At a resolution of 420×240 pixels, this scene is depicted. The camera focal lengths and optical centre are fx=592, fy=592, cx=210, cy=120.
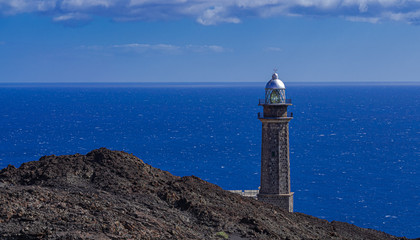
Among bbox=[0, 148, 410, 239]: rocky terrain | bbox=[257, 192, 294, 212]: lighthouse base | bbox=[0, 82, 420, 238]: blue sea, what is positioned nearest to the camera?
bbox=[0, 148, 410, 239]: rocky terrain

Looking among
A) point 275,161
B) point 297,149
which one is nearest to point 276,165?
point 275,161

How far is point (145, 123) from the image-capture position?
504 feet

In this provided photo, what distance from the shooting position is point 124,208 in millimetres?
20016

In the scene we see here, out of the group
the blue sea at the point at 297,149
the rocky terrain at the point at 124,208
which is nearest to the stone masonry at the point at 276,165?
the rocky terrain at the point at 124,208

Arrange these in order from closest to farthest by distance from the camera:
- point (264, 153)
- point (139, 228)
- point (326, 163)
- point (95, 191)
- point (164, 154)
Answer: point (139, 228) < point (95, 191) < point (264, 153) < point (326, 163) < point (164, 154)

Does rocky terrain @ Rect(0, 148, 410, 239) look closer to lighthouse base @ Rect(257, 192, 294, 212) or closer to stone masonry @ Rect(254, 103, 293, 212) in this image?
lighthouse base @ Rect(257, 192, 294, 212)

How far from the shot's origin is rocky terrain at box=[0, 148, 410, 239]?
1714 centimetres

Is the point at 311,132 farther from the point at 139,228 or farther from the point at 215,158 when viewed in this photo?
the point at 139,228

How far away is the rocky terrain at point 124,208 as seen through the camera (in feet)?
56.2

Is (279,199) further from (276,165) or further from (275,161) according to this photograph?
(275,161)

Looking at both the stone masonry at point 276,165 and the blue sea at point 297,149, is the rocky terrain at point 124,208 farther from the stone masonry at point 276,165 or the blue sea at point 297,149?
the blue sea at point 297,149

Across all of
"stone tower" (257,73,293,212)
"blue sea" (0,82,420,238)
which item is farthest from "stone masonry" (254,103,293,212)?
"blue sea" (0,82,420,238)

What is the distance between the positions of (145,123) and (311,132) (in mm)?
45394

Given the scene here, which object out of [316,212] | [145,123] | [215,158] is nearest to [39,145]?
[215,158]
